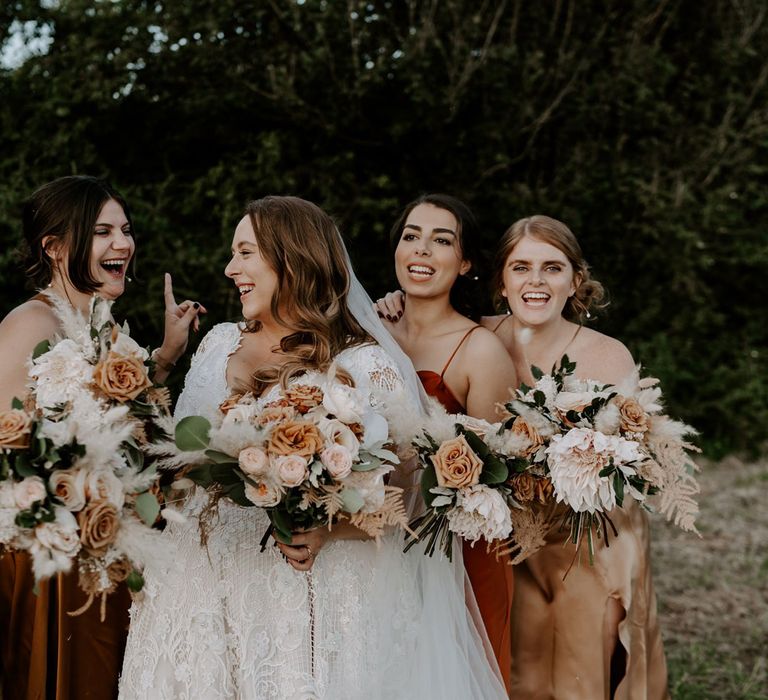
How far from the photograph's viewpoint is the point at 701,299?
9445 millimetres

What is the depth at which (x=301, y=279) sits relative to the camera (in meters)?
3.04

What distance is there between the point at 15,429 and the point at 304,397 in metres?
0.78

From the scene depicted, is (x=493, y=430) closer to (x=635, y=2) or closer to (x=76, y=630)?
(x=76, y=630)

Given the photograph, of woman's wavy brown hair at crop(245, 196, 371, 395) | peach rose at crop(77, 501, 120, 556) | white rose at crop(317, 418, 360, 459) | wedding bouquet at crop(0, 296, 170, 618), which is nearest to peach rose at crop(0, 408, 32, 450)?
wedding bouquet at crop(0, 296, 170, 618)

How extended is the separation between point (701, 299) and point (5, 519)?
8.56 metres

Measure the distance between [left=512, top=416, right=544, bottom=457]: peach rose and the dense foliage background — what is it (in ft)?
13.5

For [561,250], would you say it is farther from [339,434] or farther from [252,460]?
[252,460]

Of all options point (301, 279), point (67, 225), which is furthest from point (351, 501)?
point (67, 225)

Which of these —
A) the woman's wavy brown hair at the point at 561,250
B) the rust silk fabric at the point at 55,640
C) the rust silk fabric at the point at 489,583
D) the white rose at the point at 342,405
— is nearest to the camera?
the white rose at the point at 342,405

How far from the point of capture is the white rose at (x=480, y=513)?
272cm

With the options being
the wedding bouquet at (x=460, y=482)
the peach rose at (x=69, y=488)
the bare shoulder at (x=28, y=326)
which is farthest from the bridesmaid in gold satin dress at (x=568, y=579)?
the peach rose at (x=69, y=488)

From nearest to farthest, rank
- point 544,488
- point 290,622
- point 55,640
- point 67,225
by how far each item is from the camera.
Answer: point 290,622 → point 544,488 → point 55,640 → point 67,225

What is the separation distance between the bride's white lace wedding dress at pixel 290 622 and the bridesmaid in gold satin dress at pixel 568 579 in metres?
0.74

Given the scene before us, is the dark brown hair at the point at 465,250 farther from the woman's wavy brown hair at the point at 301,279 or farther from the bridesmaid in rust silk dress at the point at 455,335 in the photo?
the woman's wavy brown hair at the point at 301,279
